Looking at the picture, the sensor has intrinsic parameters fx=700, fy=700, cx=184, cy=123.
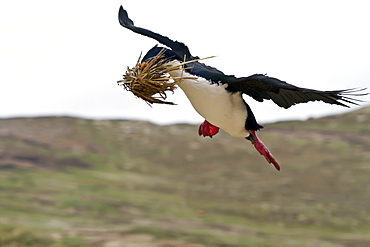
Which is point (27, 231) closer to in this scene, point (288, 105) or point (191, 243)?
point (191, 243)

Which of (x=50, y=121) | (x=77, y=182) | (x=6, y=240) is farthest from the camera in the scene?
(x=50, y=121)

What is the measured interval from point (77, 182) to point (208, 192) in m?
6.49

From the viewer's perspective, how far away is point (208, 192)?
114 ft

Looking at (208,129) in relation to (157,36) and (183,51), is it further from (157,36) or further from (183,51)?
(157,36)

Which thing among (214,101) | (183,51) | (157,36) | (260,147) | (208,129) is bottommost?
(260,147)

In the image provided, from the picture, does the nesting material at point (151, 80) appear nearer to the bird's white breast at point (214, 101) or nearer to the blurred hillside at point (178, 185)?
the bird's white breast at point (214, 101)

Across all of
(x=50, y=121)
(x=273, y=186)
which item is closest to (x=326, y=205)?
(x=273, y=186)

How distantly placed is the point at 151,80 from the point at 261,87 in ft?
2.96

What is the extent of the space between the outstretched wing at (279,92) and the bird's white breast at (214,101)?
10 cm

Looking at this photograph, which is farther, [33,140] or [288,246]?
[33,140]

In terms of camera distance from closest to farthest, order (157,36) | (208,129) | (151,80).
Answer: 1. (151,80)
2. (157,36)
3. (208,129)

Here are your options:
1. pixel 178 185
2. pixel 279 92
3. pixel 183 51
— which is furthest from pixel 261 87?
pixel 178 185

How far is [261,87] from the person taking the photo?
5.75 metres

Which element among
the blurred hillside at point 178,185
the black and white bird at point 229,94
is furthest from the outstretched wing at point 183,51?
the blurred hillside at point 178,185
